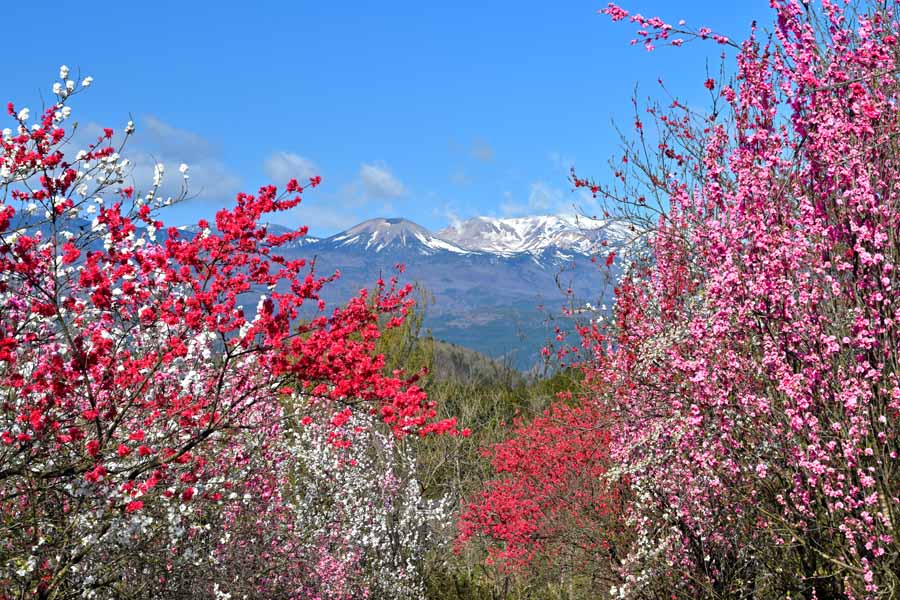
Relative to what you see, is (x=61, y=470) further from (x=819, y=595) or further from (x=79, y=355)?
(x=819, y=595)

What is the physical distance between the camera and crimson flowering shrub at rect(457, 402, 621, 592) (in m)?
12.9

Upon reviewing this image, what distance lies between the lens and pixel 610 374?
39.7ft

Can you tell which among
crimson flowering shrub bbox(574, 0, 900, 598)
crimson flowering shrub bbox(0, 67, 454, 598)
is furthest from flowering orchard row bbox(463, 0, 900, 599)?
crimson flowering shrub bbox(0, 67, 454, 598)

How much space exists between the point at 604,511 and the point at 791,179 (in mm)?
8147

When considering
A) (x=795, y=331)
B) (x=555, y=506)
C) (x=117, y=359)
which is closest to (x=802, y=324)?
(x=795, y=331)

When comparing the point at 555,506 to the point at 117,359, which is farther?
the point at 555,506

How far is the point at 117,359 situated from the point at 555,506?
1054 cm

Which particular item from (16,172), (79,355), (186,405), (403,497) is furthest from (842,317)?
(403,497)

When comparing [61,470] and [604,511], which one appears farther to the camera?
[604,511]

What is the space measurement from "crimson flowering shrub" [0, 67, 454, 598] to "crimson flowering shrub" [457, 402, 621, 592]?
5.79 meters

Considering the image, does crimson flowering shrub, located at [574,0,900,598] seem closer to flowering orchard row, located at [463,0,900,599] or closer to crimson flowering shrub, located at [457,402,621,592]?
flowering orchard row, located at [463,0,900,599]

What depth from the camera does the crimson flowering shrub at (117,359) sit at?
6.04 m

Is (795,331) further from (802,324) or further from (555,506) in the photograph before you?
(555,506)

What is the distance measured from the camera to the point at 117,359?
21.3 ft
